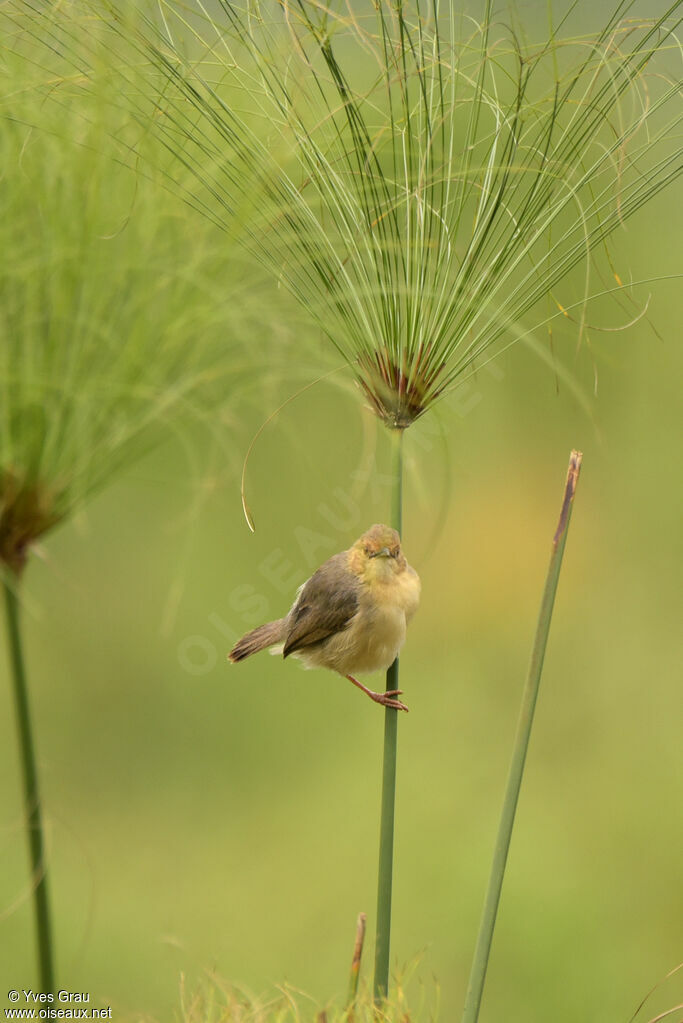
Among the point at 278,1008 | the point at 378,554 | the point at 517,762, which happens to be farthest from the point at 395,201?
the point at 278,1008

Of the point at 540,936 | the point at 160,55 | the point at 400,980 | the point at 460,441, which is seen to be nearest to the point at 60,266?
the point at 160,55

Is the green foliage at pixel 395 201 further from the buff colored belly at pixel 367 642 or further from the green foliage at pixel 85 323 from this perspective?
the buff colored belly at pixel 367 642

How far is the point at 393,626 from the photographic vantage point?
0.82m

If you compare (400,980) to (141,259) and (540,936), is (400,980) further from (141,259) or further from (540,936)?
(540,936)

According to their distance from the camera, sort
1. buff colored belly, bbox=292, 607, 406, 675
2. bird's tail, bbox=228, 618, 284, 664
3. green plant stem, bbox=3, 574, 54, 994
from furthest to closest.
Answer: bird's tail, bbox=228, 618, 284, 664, buff colored belly, bbox=292, 607, 406, 675, green plant stem, bbox=3, 574, 54, 994

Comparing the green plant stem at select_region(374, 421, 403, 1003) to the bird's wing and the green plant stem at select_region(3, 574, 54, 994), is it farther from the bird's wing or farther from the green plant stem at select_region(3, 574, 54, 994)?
the bird's wing

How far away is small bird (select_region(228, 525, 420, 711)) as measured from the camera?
82 centimetres

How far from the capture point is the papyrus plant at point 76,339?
1.68 ft

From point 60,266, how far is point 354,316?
18 cm

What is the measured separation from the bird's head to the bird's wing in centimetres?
2

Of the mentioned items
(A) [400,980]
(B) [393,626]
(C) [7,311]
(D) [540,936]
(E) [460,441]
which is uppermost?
(E) [460,441]

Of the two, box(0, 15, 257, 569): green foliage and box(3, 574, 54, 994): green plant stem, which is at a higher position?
box(0, 15, 257, 569): green foliage

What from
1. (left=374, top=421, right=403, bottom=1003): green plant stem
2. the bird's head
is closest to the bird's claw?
(left=374, top=421, right=403, bottom=1003): green plant stem

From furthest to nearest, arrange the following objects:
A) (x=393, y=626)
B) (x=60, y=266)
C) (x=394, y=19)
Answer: (x=393, y=626), (x=394, y=19), (x=60, y=266)
